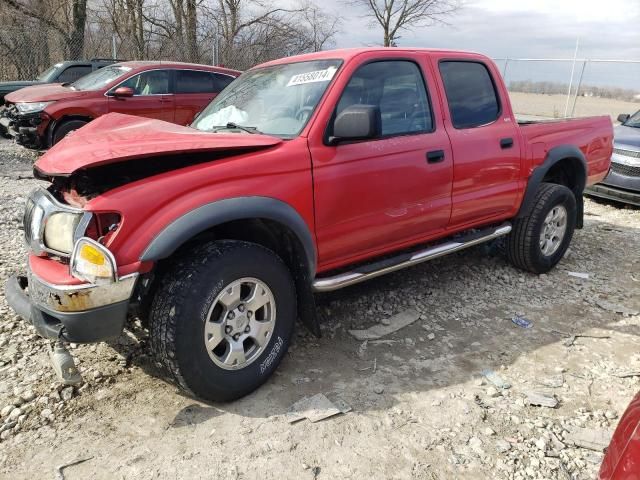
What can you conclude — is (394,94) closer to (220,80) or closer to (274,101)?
(274,101)

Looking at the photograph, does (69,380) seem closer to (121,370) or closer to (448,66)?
(121,370)

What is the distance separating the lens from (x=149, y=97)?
8.63m

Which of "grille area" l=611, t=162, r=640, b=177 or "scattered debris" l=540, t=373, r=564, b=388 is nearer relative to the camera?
"scattered debris" l=540, t=373, r=564, b=388

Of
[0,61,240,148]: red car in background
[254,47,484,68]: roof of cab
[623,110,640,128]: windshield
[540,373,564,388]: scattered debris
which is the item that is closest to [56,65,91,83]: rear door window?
[0,61,240,148]: red car in background

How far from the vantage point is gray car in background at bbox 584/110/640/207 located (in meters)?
7.38

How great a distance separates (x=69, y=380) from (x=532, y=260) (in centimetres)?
387

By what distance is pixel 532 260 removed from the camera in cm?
464

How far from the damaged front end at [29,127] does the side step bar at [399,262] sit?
689cm

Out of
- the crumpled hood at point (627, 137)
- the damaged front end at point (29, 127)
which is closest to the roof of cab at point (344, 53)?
the crumpled hood at point (627, 137)

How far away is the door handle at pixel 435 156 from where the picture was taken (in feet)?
11.5

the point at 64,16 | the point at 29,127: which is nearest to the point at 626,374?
the point at 29,127

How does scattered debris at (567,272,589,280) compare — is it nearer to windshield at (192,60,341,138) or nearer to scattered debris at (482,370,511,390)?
scattered debris at (482,370,511,390)

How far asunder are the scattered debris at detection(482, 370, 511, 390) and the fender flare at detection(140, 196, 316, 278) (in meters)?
1.27

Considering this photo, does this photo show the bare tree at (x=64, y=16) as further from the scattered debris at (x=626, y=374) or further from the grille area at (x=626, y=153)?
the scattered debris at (x=626, y=374)
